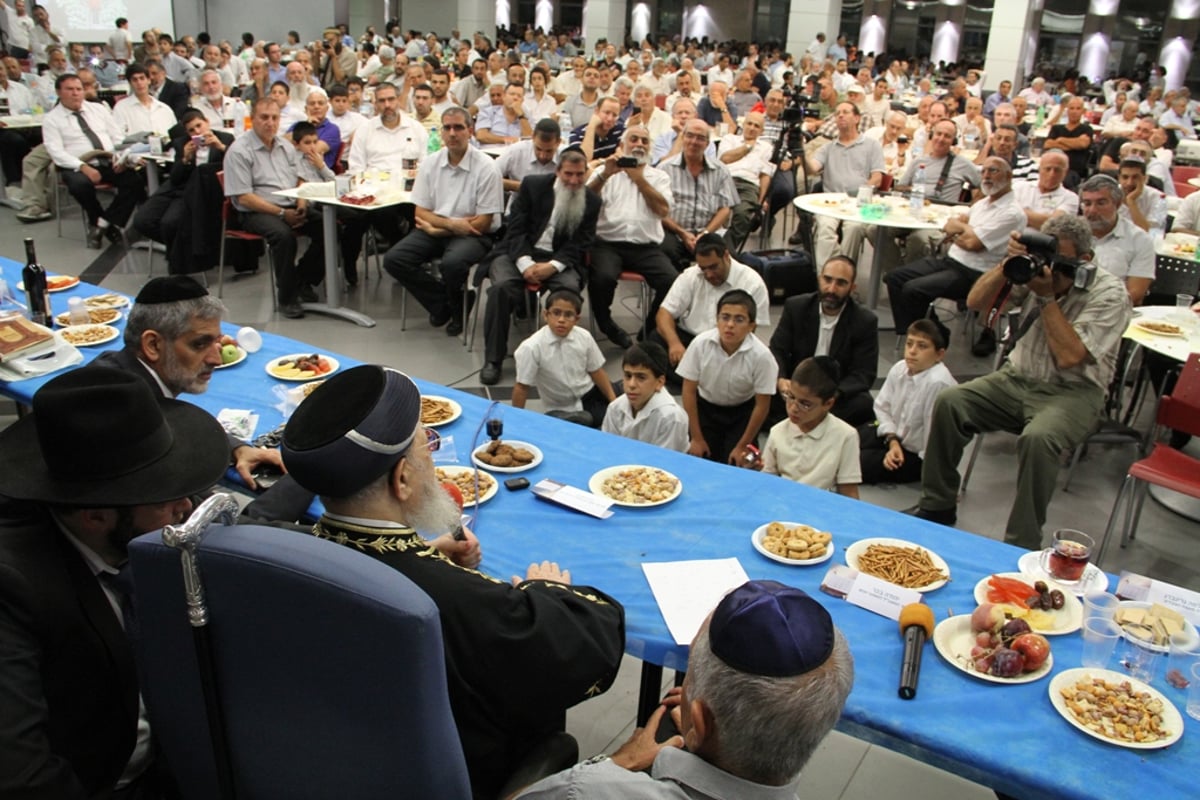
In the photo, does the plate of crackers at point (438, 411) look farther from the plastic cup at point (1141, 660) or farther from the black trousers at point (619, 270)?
the black trousers at point (619, 270)

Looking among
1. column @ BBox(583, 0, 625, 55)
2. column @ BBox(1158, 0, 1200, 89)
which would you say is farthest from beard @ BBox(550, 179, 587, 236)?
column @ BBox(1158, 0, 1200, 89)

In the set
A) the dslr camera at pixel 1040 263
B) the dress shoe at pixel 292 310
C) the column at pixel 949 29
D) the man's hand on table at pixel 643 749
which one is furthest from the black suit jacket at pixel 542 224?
the column at pixel 949 29

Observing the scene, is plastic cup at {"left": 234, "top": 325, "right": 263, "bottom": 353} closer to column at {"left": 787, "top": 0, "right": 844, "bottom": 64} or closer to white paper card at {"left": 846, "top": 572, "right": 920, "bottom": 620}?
white paper card at {"left": 846, "top": 572, "right": 920, "bottom": 620}

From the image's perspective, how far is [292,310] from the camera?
6.29 m

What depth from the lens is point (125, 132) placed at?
27.1ft

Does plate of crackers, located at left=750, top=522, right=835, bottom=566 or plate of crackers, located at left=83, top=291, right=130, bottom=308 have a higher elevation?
plate of crackers, located at left=83, top=291, right=130, bottom=308

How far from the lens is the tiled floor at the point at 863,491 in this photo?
265 cm

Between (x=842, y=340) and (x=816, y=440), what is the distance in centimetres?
133

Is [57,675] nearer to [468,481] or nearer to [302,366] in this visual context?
[468,481]

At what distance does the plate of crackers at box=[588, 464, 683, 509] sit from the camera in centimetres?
261

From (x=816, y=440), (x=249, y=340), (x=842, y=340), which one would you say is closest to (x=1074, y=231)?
Result: (x=842, y=340)

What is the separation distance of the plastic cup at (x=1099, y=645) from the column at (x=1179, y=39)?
79.1 feet

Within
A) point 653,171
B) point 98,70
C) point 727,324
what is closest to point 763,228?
point 653,171

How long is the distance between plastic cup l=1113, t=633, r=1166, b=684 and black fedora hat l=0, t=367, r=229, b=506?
6.43 ft
